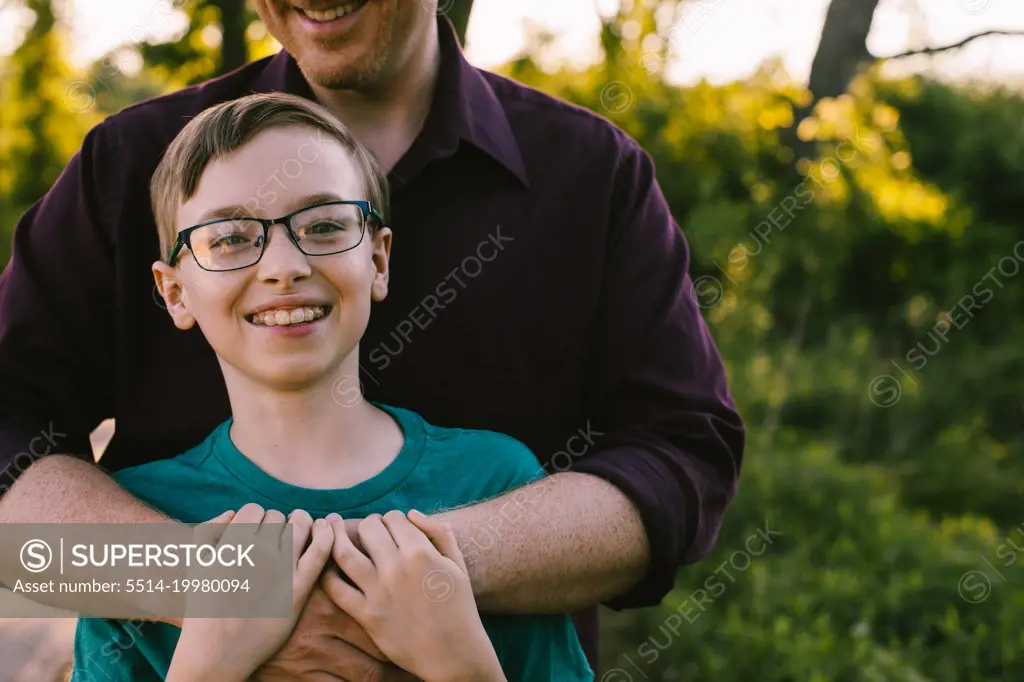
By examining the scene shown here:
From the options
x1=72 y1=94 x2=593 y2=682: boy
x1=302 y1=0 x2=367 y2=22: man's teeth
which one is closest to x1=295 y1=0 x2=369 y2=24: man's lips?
x1=302 y1=0 x2=367 y2=22: man's teeth

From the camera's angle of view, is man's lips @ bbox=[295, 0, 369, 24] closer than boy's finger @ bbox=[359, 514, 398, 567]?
No

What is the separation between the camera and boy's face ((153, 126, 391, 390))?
1.81m

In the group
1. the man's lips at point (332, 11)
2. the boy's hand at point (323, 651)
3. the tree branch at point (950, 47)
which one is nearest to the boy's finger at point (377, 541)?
the boy's hand at point (323, 651)

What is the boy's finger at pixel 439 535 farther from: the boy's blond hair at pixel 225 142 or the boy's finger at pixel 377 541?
the boy's blond hair at pixel 225 142

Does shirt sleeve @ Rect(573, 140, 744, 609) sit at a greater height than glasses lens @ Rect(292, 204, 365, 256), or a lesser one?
lesser

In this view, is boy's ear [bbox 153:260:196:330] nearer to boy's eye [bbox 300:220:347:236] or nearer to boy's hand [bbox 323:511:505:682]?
boy's eye [bbox 300:220:347:236]

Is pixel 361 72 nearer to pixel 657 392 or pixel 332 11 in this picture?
pixel 332 11

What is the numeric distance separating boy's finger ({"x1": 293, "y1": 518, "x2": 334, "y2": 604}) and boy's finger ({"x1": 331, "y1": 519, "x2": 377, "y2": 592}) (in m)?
0.02

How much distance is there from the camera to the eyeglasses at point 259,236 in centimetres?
182

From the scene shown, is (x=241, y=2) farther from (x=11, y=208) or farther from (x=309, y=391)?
(x=11, y=208)

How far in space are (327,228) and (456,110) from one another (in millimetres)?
632

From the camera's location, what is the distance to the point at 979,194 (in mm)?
8758

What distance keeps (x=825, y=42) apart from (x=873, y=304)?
2175 mm

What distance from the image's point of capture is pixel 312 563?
5.62ft
